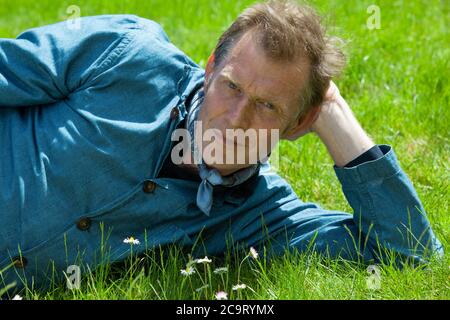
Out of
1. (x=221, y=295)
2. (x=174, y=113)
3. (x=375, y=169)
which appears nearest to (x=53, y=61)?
(x=174, y=113)

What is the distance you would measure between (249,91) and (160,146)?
1.58 ft

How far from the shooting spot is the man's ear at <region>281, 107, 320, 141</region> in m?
3.53

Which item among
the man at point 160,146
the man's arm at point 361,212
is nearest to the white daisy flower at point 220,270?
the man at point 160,146

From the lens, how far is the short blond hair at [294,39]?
321 cm

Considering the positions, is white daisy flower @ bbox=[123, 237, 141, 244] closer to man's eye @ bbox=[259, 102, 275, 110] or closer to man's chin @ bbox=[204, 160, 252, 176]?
man's chin @ bbox=[204, 160, 252, 176]

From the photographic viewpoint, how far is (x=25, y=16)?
798 cm

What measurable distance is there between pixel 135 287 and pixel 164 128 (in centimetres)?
66

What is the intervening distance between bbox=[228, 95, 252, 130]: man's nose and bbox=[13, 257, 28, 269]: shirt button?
37.6 inches

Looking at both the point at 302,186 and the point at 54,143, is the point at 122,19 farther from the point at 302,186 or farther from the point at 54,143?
the point at 302,186

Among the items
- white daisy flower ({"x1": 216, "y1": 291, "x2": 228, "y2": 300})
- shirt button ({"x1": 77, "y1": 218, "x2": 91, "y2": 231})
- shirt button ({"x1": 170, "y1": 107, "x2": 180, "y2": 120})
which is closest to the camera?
white daisy flower ({"x1": 216, "y1": 291, "x2": 228, "y2": 300})

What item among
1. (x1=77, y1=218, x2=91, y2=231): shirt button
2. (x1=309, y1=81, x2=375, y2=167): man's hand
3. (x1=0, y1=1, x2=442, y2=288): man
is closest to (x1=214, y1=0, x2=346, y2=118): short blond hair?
(x1=0, y1=1, x2=442, y2=288): man

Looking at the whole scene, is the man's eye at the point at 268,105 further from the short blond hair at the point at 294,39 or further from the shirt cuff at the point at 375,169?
the shirt cuff at the point at 375,169

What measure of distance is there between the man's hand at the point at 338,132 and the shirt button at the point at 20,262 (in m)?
1.33

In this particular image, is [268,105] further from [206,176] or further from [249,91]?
[206,176]
